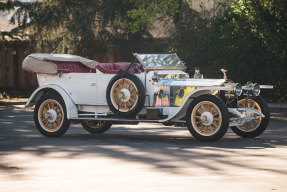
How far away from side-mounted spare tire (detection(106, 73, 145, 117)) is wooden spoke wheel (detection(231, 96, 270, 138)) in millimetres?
1999

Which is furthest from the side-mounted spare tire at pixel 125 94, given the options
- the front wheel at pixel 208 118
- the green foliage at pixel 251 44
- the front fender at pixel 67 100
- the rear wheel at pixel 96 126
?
the green foliage at pixel 251 44

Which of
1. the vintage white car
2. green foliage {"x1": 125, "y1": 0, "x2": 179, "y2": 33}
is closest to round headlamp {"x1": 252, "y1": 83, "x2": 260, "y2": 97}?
the vintage white car

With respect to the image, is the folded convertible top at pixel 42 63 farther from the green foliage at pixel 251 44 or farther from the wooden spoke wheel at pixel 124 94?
the green foliage at pixel 251 44

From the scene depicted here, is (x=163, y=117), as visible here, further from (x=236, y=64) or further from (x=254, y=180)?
(x=236, y=64)

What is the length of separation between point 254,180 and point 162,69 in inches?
226

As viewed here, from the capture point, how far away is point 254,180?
306 inches

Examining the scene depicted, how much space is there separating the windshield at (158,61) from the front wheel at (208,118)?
1.56 m

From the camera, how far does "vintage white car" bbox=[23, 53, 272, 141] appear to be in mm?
11766

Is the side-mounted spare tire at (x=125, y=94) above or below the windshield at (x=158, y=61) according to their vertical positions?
below

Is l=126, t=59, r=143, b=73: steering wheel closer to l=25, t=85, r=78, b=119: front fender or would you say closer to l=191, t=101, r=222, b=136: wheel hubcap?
l=25, t=85, r=78, b=119: front fender

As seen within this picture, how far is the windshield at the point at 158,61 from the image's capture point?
12.9 meters

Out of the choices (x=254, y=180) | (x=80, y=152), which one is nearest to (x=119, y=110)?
(x=80, y=152)

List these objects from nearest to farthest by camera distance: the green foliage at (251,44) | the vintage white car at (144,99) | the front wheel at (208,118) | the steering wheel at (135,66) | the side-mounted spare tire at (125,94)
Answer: the front wheel at (208,118), the vintage white car at (144,99), the side-mounted spare tire at (125,94), the steering wheel at (135,66), the green foliage at (251,44)

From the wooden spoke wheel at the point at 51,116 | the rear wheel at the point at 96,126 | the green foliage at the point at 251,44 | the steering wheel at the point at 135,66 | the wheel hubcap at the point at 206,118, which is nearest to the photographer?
the wheel hubcap at the point at 206,118
